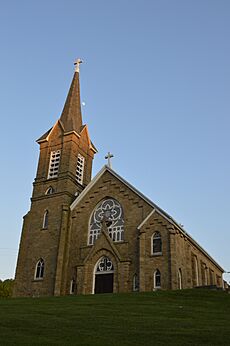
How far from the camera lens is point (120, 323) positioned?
14.3m

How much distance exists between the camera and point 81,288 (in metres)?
32.1

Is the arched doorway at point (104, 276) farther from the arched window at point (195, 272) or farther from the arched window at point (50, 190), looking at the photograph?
the arched window at point (50, 190)

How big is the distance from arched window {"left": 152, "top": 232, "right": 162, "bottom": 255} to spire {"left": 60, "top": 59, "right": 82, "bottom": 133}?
1405 centimetres

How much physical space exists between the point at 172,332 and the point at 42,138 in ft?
102

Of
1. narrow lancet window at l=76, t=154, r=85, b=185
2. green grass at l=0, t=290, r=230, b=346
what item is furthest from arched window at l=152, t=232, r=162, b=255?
narrow lancet window at l=76, t=154, r=85, b=185

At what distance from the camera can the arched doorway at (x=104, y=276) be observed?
1254 inches

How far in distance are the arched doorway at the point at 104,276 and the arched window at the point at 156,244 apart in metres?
3.62

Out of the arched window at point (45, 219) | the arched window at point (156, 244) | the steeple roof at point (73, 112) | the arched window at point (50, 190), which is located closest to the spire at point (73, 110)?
the steeple roof at point (73, 112)

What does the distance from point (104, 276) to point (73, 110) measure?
1879 centimetres

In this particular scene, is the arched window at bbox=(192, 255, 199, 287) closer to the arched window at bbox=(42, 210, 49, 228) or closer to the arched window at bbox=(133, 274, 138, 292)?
the arched window at bbox=(133, 274, 138, 292)

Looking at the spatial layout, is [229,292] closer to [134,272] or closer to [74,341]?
[134,272]

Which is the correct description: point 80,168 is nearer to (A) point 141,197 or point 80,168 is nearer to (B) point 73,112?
(B) point 73,112

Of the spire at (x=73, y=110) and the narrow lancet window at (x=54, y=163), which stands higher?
the spire at (x=73, y=110)

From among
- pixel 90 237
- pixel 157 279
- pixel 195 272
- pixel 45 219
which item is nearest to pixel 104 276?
pixel 90 237
